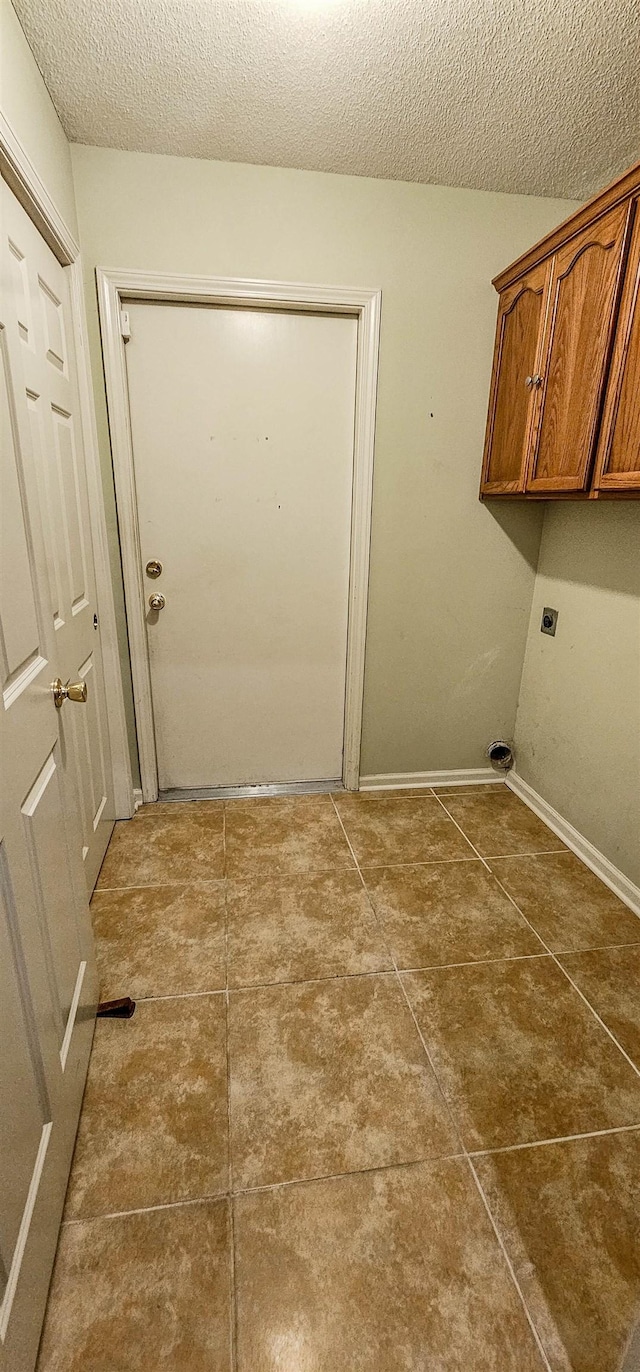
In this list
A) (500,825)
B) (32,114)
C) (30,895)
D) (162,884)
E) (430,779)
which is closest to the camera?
(30,895)

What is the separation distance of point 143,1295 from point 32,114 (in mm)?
2537

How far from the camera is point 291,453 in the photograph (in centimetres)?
220

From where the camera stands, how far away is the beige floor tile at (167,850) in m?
2.00

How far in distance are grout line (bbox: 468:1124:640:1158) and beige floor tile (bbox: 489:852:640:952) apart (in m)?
0.52

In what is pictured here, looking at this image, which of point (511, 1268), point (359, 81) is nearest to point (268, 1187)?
point (511, 1268)

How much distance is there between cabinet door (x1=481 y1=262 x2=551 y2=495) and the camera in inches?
74.1

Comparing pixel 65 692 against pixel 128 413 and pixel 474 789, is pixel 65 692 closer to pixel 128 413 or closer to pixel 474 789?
pixel 128 413

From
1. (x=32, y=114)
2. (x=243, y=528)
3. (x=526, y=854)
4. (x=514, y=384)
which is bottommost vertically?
(x=526, y=854)

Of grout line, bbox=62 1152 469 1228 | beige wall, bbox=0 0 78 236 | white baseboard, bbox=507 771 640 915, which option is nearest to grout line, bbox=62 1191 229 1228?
grout line, bbox=62 1152 469 1228

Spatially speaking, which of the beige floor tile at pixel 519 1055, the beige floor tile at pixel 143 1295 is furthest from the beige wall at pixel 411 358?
the beige floor tile at pixel 143 1295

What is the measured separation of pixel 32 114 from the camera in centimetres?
141

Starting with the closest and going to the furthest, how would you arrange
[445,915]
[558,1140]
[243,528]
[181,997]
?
[558,1140] → [181,997] → [445,915] → [243,528]

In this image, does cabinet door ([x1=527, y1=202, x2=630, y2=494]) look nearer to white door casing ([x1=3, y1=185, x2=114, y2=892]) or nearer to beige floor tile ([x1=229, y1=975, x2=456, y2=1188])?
white door casing ([x1=3, y1=185, x2=114, y2=892])

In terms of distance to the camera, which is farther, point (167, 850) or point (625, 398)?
point (167, 850)
